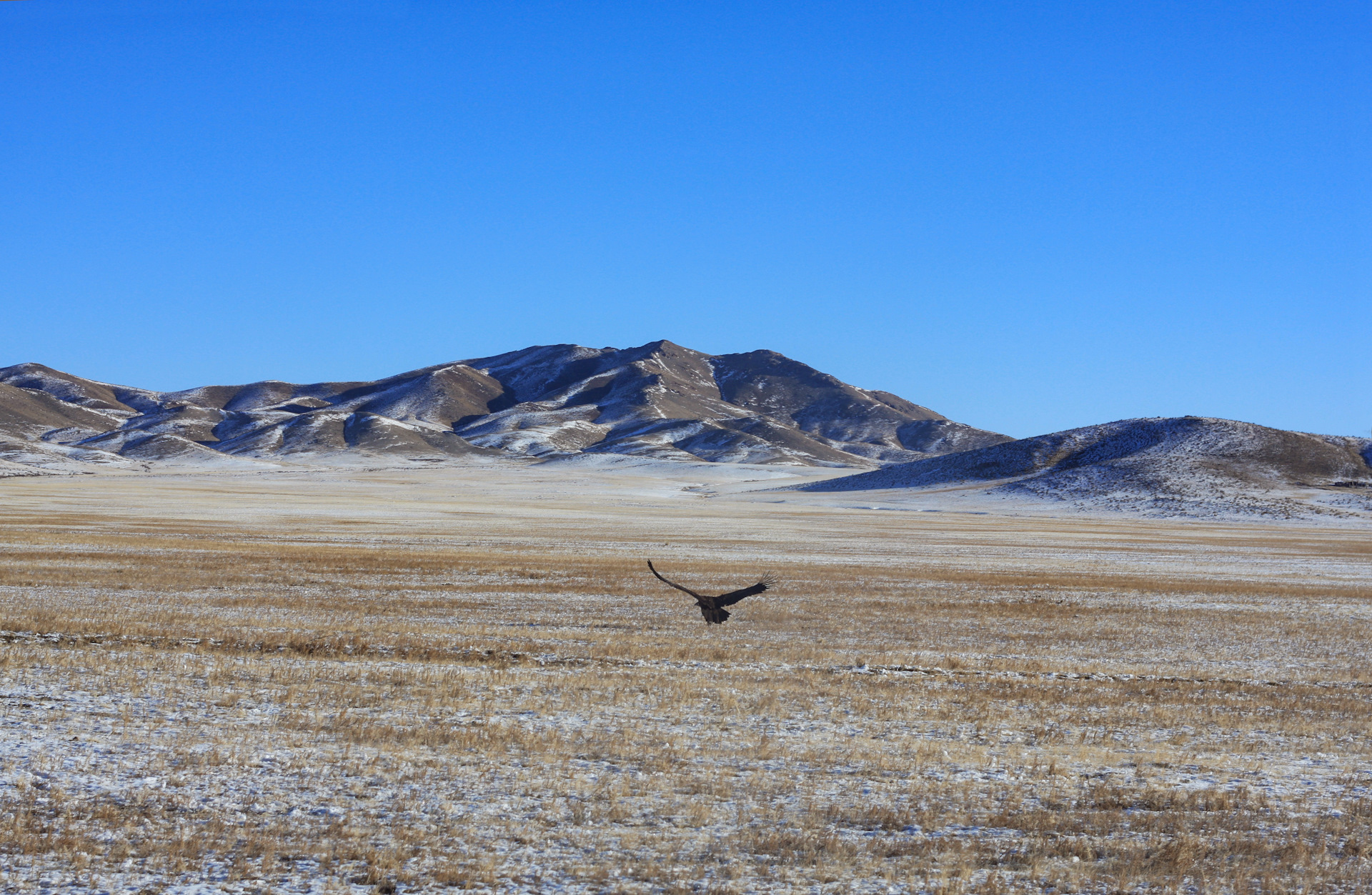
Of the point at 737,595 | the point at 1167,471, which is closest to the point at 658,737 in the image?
the point at 737,595

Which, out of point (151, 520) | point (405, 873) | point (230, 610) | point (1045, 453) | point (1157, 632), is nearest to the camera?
point (405, 873)

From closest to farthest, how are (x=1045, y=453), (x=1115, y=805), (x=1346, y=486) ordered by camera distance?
(x=1115, y=805)
(x=1346, y=486)
(x=1045, y=453)

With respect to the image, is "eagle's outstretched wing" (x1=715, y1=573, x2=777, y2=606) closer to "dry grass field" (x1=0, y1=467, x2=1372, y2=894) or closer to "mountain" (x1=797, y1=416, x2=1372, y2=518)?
"dry grass field" (x1=0, y1=467, x2=1372, y2=894)

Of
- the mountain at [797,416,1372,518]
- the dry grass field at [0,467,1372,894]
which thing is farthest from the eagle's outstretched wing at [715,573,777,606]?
the mountain at [797,416,1372,518]

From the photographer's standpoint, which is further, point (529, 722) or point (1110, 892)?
point (529, 722)

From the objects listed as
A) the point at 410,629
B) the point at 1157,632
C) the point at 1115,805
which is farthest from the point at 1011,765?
the point at 1157,632

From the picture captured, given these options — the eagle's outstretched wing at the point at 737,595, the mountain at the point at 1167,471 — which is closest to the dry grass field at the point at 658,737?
the eagle's outstretched wing at the point at 737,595

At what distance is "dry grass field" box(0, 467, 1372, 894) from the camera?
28.1 feet

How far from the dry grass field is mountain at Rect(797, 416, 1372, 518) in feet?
296

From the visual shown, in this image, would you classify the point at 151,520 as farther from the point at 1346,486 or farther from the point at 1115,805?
the point at 1346,486

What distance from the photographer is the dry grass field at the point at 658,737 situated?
8.58 metres

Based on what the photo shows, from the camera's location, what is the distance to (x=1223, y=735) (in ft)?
48.1

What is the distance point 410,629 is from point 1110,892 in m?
17.3

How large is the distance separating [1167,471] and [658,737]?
136m
